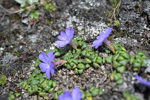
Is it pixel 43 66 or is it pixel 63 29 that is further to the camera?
pixel 63 29

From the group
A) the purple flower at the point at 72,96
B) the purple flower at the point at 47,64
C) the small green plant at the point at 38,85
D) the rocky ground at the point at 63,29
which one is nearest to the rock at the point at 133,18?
the rocky ground at the point at 63,29

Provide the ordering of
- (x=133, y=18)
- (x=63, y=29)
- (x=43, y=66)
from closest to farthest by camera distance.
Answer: (x=43, y=66) < (x=133, y=18) < (x=63, y=29)

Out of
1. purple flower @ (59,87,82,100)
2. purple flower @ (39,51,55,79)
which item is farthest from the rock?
purple flower @ (59,87,82,100)

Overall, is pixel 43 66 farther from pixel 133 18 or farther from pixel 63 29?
pixel 133 18

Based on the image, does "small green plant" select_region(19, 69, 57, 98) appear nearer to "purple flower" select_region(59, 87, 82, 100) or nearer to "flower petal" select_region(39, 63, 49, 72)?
"flower petal" select_region(39, 63, 49, 72)

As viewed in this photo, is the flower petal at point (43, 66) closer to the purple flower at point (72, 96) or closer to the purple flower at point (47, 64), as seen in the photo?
the purple flower at point (47, 64)

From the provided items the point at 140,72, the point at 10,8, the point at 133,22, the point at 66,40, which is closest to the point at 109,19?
the point at 133,22

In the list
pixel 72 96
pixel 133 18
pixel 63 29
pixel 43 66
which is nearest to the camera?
pixel 72 96

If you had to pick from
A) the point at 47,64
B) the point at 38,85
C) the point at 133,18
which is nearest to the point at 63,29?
the point at 47,64
